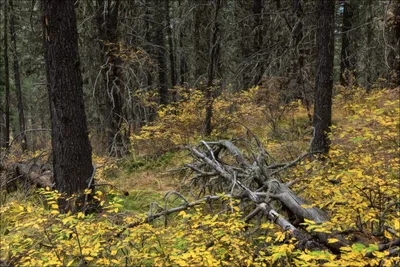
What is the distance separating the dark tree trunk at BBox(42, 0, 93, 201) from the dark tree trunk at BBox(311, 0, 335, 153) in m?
4.62

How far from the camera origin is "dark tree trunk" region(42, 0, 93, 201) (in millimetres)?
4816

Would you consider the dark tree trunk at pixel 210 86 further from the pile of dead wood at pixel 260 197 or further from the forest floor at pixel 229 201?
the pile of dead wood at pixel 260 197

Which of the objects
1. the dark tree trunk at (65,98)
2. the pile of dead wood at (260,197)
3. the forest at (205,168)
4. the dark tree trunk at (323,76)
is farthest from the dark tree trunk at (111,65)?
the dark tree trunk at (323,76)

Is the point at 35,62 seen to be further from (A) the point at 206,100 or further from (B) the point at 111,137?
(A) the point at 206,100

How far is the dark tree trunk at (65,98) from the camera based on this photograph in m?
4.82

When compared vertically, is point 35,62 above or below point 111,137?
above

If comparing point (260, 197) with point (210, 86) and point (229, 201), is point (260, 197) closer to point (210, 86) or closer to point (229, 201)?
point (229, 201)

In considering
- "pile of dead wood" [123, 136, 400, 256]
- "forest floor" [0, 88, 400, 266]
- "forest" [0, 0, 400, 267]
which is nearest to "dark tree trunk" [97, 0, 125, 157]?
"forest" [0, 0, 400, 267]

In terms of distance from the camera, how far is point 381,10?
1098 cm

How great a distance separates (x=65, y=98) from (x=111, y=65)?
451cm

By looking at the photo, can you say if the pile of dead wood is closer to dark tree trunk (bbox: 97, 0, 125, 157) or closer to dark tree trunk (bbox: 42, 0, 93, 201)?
dark tree trunk (bbox: 42, 0, 93, 201)

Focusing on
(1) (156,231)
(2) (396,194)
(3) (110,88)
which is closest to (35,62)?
(3) (110,88)

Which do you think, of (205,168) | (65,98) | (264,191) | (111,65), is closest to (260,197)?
(264,191)

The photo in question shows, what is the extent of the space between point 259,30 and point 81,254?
12.0 m
